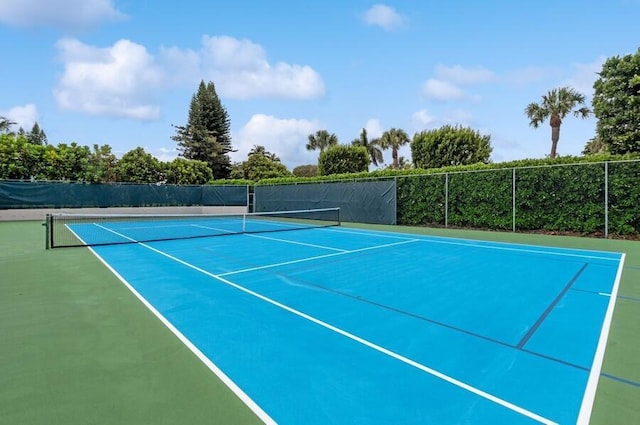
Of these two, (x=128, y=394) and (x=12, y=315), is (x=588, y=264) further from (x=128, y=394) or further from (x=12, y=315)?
(x=12, y=315)

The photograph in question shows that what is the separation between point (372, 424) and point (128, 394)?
157 cm

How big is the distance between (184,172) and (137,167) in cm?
313

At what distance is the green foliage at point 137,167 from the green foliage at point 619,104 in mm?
26549

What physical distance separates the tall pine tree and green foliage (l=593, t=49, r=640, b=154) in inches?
1413

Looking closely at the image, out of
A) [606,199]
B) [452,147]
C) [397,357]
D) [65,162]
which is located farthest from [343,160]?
[397,357]

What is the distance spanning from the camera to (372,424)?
6.27 ft

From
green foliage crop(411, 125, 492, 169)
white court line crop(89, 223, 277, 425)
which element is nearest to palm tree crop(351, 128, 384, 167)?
green foliage crop(411, 125, 492, 169)

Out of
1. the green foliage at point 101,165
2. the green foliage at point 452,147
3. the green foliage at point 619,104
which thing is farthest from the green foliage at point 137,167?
the green foliage at point 619,104

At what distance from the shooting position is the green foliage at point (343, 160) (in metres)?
29.4

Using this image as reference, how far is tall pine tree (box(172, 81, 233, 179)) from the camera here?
1613 inches

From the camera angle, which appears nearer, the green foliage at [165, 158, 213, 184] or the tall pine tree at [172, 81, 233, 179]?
the green foliage at [165, 158, 213, 184]

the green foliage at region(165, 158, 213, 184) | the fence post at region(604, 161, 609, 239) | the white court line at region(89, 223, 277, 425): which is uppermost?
the green foliage at region(165, 158, 213, 184)

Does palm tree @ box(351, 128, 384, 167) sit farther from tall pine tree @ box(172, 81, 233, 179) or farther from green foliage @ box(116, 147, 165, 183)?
green foliage @ box(116, 147, 165, 183)

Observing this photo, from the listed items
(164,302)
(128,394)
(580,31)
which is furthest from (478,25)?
(128,394)
